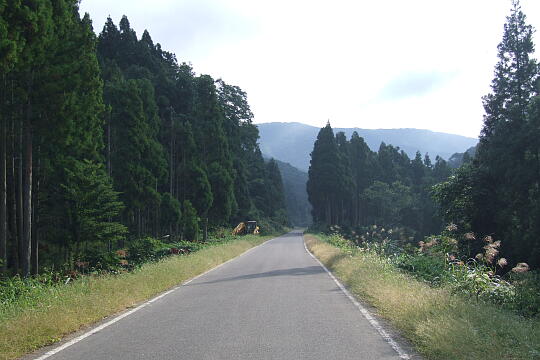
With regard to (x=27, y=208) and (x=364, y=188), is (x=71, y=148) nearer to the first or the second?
(x=27, y=208)

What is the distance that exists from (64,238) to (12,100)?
548 centimetres

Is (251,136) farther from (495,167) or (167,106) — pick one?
(495,167)

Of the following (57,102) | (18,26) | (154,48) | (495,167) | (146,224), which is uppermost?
(154,48)

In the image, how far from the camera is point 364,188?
78500 mm

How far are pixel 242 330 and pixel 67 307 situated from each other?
3.34m

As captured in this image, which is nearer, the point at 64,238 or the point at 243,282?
the point at 243,282

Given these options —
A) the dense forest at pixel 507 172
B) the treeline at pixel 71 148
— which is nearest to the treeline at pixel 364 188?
the treeline at pixel 71 148

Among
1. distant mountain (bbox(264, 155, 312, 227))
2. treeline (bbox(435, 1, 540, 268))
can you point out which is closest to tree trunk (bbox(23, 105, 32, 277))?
treeline (bbox(435, 1, 540, 268))

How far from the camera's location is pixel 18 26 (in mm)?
12758

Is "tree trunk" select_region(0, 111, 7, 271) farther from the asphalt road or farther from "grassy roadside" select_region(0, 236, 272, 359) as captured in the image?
the asphalt road

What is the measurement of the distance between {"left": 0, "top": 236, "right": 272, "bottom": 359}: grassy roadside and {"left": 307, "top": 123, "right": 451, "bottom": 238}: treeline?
1964 inches

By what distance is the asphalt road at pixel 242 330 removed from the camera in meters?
6.46

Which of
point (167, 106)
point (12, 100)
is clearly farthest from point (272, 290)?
point (167, 106)

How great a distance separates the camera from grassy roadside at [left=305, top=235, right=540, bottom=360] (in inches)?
228
